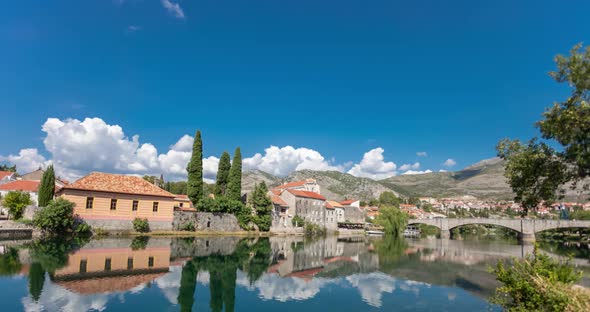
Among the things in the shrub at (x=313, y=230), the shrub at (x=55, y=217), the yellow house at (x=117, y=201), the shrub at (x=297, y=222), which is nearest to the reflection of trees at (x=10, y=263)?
the shrub at (x=55, y=217)

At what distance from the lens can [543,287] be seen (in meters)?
8.46

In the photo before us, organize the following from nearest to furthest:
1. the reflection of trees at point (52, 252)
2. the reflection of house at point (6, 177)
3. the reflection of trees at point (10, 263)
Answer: the reflection of trees at point (10, 263) → the reflection of trees at point (52, 252) → the reflection of house at point (6, 177)

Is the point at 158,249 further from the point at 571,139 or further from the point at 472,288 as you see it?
the point at 571,139

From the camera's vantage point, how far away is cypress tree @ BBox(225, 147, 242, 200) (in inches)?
2004

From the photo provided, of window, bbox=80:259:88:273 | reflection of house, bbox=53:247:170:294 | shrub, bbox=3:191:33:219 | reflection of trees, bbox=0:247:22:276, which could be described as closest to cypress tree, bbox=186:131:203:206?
shrub, bbox=3:191:33:219

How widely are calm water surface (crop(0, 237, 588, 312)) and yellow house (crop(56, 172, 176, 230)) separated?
8.97 metres

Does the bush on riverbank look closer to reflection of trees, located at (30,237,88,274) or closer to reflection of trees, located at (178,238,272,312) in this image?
reflection of trees, located at (178,238,272,312)

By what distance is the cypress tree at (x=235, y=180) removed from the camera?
5091 centimetres

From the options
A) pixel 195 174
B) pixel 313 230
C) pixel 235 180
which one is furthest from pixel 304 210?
pixel 195 174

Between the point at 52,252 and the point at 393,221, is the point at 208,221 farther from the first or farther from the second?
the point at 393,221

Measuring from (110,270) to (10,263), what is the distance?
15.9 feet

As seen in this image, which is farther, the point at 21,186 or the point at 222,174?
the point at 222,174

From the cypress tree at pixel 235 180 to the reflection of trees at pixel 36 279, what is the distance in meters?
34.2

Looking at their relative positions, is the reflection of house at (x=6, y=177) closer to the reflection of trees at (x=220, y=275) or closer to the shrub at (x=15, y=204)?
the shrub at (x=15, y=204)
